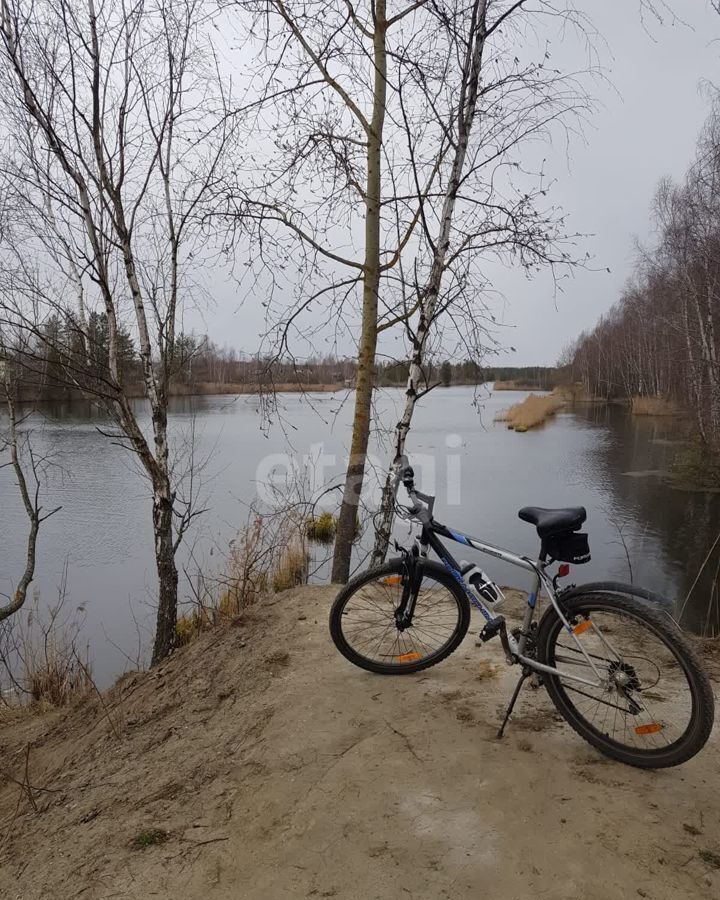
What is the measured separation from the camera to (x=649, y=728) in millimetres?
2316

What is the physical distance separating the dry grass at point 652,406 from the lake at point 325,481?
8.51m

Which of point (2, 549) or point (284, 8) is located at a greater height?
point (284, 8)

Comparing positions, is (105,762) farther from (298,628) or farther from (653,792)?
(653,792)

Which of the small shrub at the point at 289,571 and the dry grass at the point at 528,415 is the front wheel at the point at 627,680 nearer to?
the small shrub at the point at 289,571

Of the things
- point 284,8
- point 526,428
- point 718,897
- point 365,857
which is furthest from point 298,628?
point 526,428

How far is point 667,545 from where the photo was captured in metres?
12.4

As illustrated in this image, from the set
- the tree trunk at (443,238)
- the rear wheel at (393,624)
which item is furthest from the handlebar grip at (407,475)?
the tree trunk at (443,238)

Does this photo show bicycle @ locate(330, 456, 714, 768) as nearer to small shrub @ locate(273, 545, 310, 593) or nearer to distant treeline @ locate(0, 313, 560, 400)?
distant treeline @ locate(0, 313, 560, 400)

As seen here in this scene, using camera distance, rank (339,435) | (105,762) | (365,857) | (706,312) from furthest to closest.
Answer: (339,435)
(706,312)
(105,762)
(365,857)

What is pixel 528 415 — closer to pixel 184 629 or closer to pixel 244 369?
pixel 184 629

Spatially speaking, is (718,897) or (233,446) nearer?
(718,897)

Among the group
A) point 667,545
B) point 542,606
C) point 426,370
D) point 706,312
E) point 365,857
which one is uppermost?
point 706,312

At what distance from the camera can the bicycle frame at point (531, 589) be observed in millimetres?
2461

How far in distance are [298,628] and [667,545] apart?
10.7 m
